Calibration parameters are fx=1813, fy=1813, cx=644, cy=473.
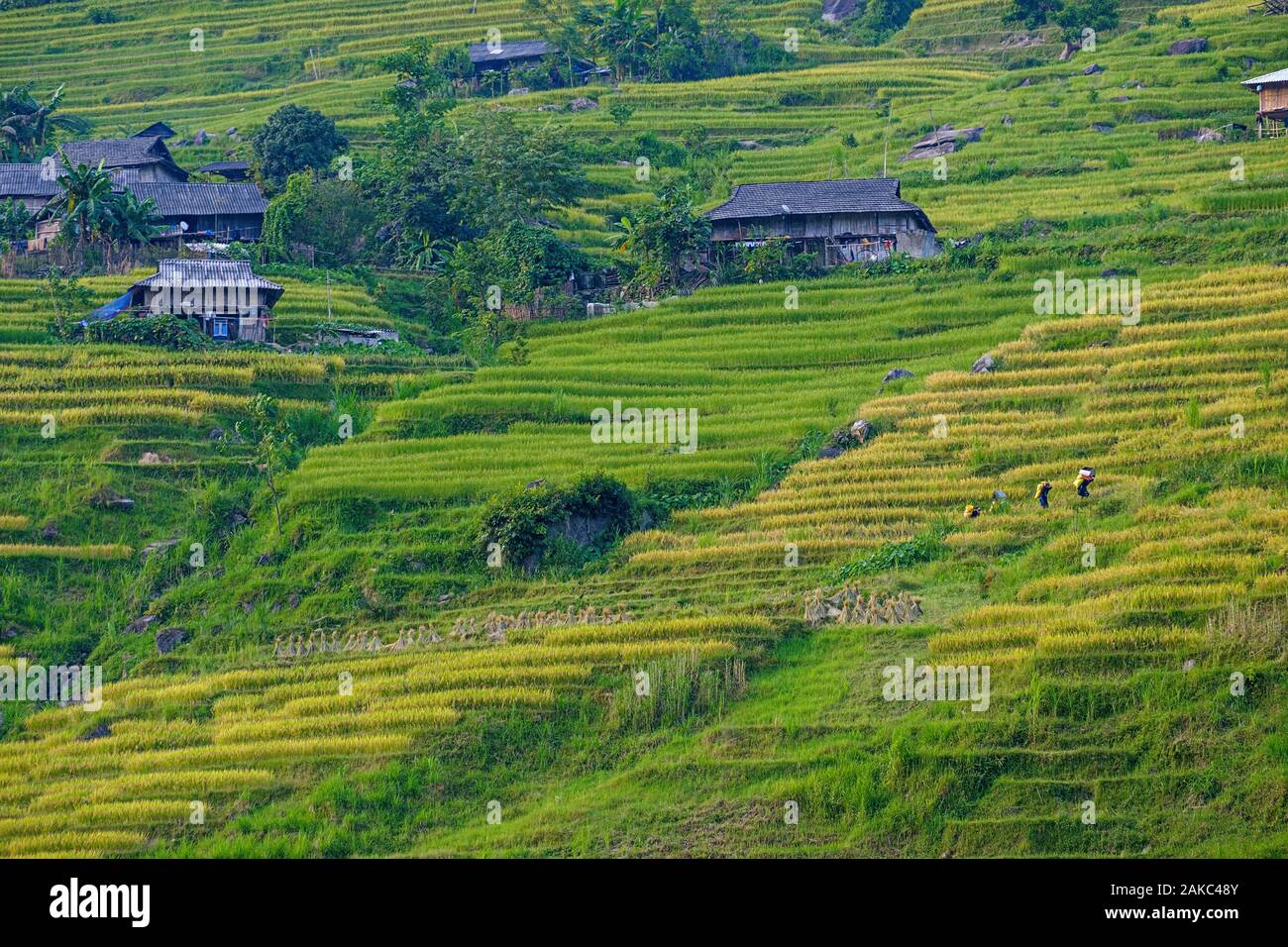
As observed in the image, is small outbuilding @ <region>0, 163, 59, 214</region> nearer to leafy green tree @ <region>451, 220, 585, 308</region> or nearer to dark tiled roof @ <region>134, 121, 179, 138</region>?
dark tiled roof @ <region>134, 121, 179, 138</region>

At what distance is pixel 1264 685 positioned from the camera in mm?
31688

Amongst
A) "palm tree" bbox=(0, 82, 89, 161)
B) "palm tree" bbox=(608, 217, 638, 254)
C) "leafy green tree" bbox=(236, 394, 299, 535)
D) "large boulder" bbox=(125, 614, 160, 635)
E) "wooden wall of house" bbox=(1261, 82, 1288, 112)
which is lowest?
"large boulder" bbox=(125, 614, 160, 635)

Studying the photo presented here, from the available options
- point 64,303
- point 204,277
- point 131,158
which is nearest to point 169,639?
point 204,277

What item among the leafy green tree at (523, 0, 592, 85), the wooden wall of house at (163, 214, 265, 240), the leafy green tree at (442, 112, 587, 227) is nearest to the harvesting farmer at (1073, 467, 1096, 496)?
the leafy green tree at (442, 112, 587, 227)

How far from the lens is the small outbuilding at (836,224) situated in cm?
5778

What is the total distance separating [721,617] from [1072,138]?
1512 inches

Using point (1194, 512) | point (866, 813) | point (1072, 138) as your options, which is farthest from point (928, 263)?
point (866, 813)

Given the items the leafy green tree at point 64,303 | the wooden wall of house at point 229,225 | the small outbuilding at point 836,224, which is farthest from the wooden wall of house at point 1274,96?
the leafy green tree at point 64,303

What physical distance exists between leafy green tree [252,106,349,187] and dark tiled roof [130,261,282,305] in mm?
14569

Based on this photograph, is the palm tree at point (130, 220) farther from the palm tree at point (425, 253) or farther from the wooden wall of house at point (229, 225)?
the palm tree at point (425, 253)

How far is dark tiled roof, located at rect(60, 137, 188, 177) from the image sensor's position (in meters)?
68.8

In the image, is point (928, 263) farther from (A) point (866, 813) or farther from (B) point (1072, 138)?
(A) point (866, 813)

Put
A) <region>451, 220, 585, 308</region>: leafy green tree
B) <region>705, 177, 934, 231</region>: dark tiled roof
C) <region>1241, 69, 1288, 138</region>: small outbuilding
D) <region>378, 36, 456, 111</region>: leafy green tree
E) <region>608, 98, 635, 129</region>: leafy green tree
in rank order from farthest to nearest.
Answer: <region>608, 98, 635, 129</region>: leafy green tree → <region>378, 36, 456, 111</region>: leafy green tree → <region>1241, 69, 1288, 138</region>: small outbuilding → <region>705, 177, 934, 231</region>: dark tiled roof → <region>451, 220, 585, 308</region>: leafy green tree

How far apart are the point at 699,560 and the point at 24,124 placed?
47.7 metres
